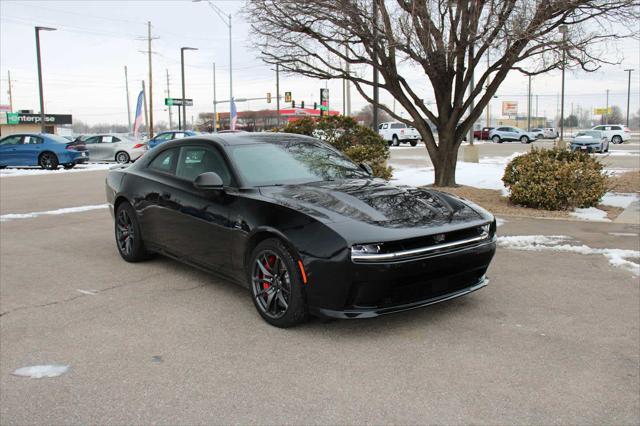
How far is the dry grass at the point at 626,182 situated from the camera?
13.1 meters

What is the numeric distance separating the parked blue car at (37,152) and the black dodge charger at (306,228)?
1900 cm

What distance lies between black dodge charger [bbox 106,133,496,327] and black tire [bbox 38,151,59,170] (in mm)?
19041

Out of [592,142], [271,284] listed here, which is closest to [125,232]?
[271,284]

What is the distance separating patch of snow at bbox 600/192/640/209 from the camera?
10.8m

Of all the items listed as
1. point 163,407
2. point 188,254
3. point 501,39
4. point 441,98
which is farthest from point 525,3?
point 163,407

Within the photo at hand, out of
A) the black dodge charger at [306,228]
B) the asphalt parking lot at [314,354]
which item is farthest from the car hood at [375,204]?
the asphalt parking lot at [314,354]

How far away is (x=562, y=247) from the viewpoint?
7121mm

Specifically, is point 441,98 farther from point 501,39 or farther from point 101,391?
point 101,391

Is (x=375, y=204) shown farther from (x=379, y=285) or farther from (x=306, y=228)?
(x=379, y=285)

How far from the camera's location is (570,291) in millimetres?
5324

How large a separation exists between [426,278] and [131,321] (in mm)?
2383

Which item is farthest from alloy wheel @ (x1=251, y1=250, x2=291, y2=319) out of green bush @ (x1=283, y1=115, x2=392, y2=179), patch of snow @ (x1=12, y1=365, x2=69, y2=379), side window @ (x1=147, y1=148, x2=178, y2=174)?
green bush @ (x1=283, y1=115, x2=392, y2=179)

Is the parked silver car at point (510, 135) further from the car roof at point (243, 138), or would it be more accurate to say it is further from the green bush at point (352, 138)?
the car roof at point (243, 138)

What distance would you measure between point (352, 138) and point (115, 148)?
56.8 ft
